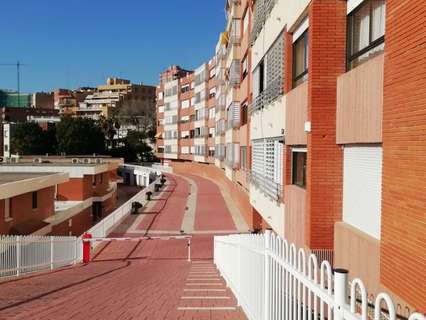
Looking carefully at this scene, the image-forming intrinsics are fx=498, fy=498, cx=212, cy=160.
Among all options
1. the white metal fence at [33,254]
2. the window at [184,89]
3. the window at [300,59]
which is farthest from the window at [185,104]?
the window at [300,59]

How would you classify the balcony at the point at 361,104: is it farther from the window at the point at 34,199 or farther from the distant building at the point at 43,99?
the distant building at the point at 43,99

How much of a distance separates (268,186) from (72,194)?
24.3 metres

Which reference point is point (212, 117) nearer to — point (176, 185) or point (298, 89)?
point (176, 185)

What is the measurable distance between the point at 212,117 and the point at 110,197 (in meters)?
24.3

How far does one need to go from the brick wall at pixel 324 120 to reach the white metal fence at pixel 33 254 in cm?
986

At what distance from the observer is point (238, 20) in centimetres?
3181

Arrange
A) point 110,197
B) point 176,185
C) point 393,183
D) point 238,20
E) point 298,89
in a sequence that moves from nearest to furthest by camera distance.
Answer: point 393,183 < point 298,89 < point 238,20 < point 110,197 < point 176,185

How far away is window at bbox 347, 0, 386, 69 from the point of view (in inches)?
296

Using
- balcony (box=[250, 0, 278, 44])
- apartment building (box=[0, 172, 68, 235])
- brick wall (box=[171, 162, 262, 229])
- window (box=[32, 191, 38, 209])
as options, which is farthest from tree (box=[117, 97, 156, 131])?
balcony (box=[250, 0, 278, 44])

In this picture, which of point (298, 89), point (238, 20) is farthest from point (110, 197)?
point (298, 89)

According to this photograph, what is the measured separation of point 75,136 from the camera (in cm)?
8000

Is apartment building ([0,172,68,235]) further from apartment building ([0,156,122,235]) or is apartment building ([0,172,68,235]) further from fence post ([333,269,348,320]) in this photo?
fence post ([333,269,348,320])

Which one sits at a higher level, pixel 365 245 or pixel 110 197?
pixel 365 245

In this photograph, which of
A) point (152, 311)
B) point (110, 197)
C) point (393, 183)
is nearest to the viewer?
point (393, 183)
